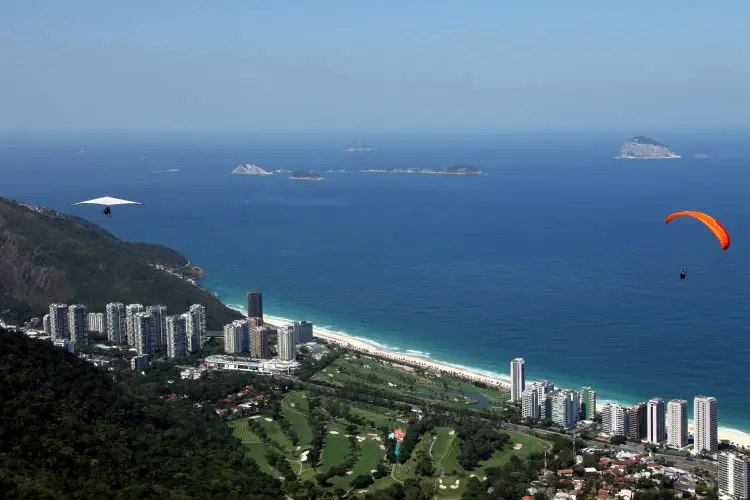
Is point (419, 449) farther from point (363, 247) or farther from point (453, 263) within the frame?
point (363, 247)

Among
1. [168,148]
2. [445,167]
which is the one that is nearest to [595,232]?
[445,167]

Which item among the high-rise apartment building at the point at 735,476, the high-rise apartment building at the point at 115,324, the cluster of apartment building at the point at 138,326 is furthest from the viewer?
the high-rise apartment building at the point at 115,324

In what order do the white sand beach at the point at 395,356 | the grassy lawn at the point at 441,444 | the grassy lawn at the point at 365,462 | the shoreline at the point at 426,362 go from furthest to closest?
the white sand beach at the point at 395,356 → the shoreline at the point at 426,362 → the grassy lawn at the point at 441,444 → the grassy lawn at the point at 365,462

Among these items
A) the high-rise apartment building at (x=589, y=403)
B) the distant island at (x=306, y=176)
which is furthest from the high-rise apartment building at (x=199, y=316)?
the distant island at (x=306, y=176)

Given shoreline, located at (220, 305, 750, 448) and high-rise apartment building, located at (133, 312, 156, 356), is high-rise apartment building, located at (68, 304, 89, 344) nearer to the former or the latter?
high-rise apartment building, located at (133, 312, 156, 356)

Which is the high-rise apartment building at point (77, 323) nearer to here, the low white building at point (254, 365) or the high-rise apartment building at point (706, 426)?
the low white building at point (254, 365)
